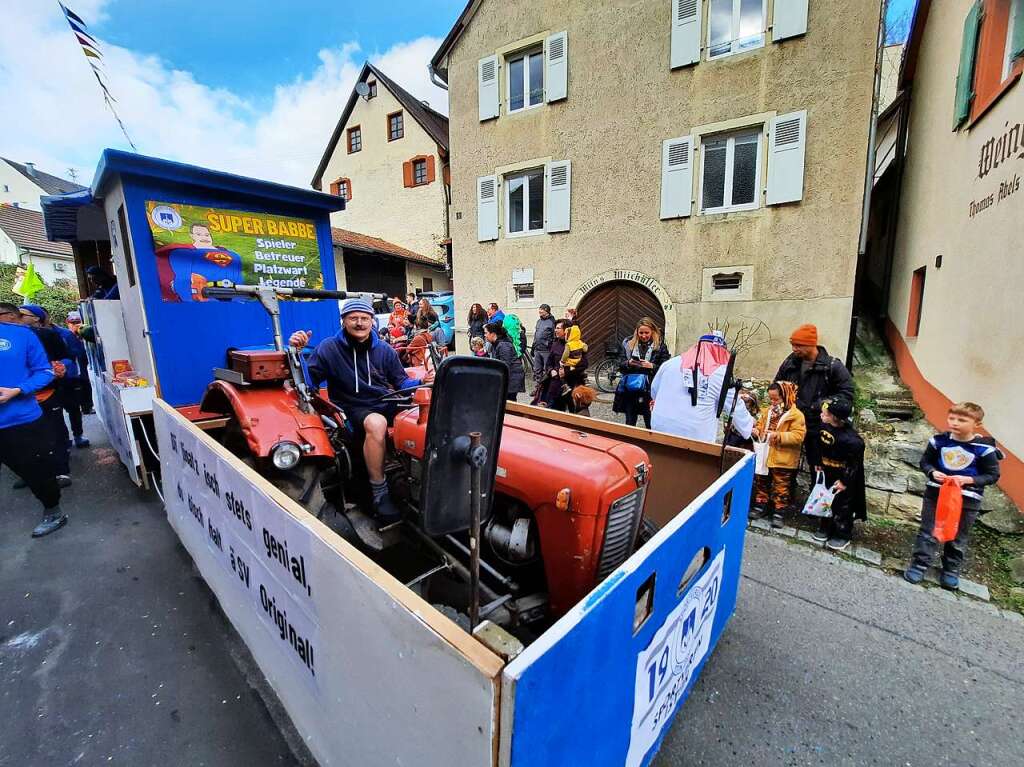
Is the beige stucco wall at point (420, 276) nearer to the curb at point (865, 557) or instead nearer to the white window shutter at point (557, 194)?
the white window shutter at point (557, 194)

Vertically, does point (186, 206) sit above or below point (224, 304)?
above

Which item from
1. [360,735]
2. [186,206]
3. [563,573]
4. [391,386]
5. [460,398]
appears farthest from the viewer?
[186,206]

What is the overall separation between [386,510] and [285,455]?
60 centimetres

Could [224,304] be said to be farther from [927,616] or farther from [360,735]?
[927,616]

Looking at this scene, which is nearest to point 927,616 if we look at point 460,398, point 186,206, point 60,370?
point 460,398

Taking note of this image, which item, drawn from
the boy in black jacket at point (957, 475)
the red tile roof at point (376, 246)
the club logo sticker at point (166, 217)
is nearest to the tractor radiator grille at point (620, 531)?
the boy in black jacket at point (957, 475)

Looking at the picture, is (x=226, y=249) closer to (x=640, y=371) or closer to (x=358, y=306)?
(x=358, y=306)

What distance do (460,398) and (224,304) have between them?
3716 mm

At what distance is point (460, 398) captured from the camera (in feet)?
3.88

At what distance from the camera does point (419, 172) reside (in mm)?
17484

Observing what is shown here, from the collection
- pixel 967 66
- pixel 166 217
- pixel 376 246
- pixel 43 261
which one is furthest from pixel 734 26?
pixel 43 261

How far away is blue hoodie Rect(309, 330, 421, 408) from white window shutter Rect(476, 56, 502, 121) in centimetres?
898

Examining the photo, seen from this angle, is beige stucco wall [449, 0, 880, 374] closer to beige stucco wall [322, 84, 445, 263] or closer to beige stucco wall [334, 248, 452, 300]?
beige stucco wall [322, 84, 445, 263]

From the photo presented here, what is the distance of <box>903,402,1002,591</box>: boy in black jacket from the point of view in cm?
278
